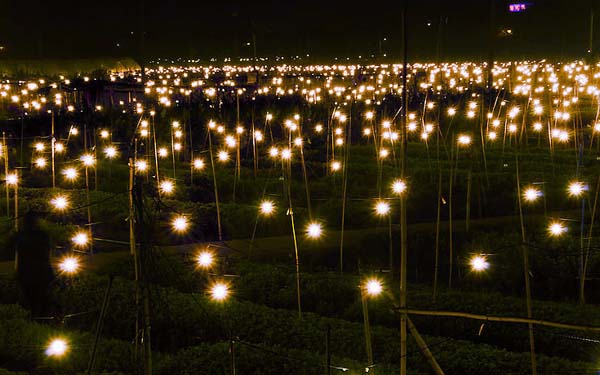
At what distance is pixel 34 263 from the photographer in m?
5.83

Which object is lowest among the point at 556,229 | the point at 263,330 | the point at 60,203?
the point at 263,330

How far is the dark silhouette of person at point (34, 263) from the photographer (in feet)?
18.5

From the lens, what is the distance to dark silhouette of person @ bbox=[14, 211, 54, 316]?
5.64 meters

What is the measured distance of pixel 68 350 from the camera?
5.23 metres

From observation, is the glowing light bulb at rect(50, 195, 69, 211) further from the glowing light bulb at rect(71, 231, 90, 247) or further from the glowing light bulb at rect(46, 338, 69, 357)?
the glowing light bulb at rect(46, 338, 69, 357)

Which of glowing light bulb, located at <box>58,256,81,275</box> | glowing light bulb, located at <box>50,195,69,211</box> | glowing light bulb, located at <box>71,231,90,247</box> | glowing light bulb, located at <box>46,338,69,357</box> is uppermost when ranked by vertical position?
glowing light bulb, located at <box>50,195,69,211</box>

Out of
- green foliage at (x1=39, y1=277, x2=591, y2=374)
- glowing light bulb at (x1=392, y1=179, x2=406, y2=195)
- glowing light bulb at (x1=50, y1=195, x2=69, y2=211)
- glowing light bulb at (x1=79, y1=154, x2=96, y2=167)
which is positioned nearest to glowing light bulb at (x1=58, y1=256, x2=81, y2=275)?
green foliage at (x1=39, y1=277, x2=591, y2=374)

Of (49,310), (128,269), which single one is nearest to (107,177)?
(128,269)

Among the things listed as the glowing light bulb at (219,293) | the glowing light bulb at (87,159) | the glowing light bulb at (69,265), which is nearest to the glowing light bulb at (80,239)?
the glowing light bulb at (69,265)

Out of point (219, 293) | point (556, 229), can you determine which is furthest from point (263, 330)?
point (556, 229)

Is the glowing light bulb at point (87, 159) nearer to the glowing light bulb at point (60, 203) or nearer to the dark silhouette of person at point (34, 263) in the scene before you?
the glowing light bulb at point (60, 203)

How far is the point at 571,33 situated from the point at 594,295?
127ft

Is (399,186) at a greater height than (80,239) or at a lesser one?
lesser

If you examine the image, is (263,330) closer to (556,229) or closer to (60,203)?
(556,229)
